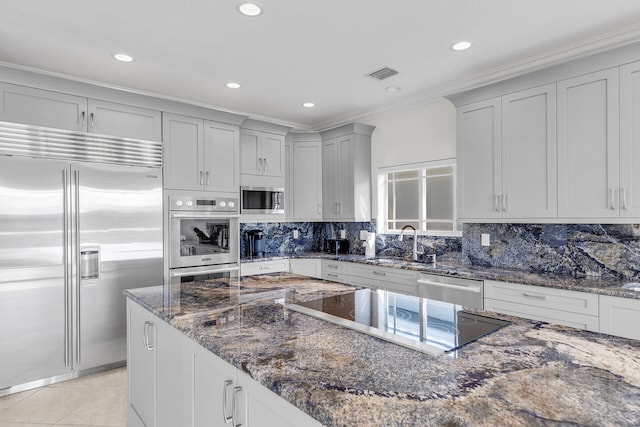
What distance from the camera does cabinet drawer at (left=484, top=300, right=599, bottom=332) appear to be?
2383mm

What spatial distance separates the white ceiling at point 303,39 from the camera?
224 centimetres

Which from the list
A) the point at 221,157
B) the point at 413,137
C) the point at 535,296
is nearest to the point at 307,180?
the point at 221,157

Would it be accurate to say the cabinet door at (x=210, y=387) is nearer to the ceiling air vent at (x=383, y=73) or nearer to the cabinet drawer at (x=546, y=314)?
the cabinet drawer at (x=546, y=314)

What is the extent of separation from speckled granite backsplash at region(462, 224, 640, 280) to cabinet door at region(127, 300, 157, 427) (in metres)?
2.94

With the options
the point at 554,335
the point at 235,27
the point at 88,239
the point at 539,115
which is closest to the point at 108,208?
the point at 88,239

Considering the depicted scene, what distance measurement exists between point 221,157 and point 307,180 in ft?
4.23

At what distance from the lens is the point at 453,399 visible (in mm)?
860

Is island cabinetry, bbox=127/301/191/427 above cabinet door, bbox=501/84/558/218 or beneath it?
beneath

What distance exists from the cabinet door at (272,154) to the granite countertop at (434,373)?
301 centimetres

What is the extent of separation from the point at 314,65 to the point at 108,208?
2213mm

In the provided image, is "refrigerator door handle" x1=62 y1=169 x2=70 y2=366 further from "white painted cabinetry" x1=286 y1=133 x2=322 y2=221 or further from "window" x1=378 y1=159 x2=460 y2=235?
"window" x1=378 y1=159 x2=460 y2=235

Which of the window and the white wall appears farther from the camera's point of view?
the window

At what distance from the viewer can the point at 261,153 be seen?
440cm

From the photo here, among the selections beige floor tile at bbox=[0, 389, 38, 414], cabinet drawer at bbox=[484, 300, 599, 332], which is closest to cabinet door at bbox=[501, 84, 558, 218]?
cabinet drawer at bbox=[484, 300, 599, 332]
